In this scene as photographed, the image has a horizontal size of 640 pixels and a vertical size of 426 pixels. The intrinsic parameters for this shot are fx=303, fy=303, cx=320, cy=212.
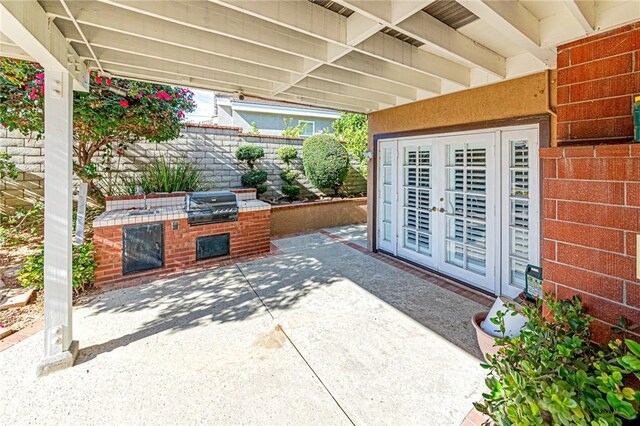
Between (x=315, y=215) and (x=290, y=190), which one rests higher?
(x=290, y=190)

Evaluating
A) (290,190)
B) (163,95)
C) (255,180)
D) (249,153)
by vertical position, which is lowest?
(290,190)

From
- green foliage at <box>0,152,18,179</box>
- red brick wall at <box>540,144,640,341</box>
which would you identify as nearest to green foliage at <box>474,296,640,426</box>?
red brick wall at <box>540,144,640,341</box>

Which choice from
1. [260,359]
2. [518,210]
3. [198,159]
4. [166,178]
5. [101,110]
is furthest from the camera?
[198,159]

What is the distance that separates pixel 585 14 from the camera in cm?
225

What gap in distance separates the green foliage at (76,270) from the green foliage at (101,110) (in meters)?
1.97

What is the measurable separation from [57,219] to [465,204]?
209 inches

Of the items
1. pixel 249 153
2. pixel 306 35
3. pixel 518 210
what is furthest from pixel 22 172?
pixel 518 210

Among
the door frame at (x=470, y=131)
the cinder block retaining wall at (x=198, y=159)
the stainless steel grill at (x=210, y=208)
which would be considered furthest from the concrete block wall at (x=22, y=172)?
the door frame at (x=470, y=131)

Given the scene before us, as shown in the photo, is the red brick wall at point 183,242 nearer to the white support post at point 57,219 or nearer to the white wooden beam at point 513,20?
the white support post at point 57,219

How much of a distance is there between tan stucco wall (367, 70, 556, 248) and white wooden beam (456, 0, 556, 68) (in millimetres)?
804

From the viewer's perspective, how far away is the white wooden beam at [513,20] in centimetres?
231

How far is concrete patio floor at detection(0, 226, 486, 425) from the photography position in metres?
2.37

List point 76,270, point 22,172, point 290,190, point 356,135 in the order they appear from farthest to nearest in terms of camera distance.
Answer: point 356,135
point 290,190
point 22,172
point 76,270

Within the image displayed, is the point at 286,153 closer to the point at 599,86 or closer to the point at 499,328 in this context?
the point at 499,328
